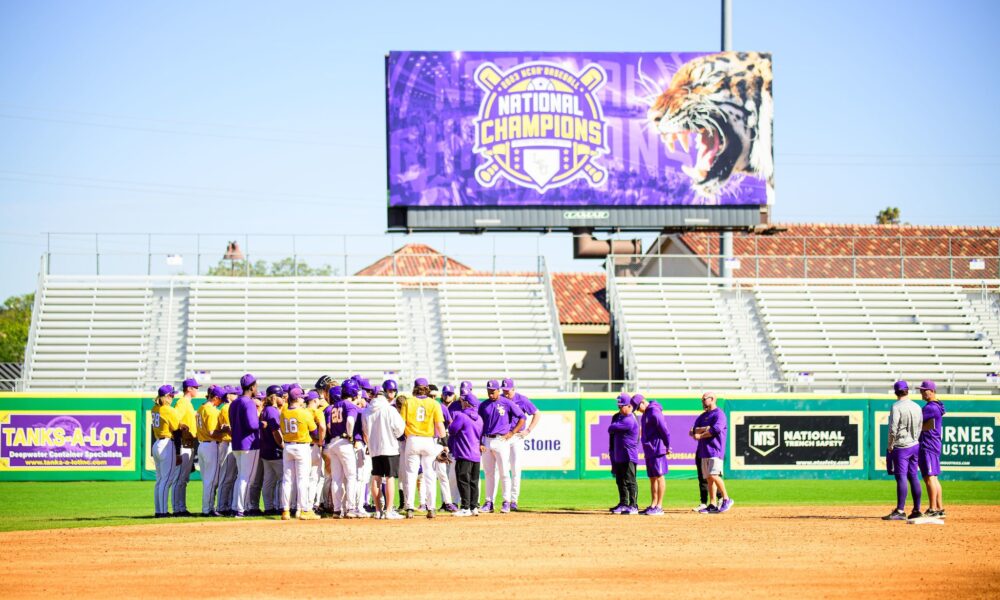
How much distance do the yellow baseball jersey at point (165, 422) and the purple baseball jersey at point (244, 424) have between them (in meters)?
0.84

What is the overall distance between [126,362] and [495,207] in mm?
10499

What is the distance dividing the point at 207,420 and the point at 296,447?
1514mm

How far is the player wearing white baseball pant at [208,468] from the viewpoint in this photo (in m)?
18.0

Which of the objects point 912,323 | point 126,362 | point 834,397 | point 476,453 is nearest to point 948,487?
point 834,397

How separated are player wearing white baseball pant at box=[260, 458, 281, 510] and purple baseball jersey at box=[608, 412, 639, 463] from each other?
5101 millimetres

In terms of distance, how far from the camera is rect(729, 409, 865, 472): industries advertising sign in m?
28.0

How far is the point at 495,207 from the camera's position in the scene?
111ft

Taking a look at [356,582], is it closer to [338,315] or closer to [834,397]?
[834,397]

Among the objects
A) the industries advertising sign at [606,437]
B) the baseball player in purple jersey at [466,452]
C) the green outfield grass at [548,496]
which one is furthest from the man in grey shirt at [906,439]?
the industries advertising sign at [606,437]

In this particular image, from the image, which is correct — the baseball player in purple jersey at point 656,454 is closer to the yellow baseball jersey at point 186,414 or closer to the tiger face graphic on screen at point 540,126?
→ the yellow baseball jersey at point 186,414

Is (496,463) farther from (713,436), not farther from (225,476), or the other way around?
(225,476)

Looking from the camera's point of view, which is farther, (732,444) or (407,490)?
(732,444)

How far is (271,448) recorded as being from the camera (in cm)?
1772

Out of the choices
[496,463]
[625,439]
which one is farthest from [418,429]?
[625,439]
